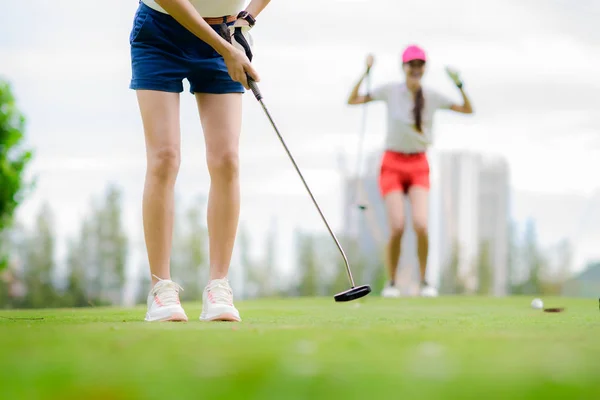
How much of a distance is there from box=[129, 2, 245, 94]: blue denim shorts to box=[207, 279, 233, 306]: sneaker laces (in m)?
1.04

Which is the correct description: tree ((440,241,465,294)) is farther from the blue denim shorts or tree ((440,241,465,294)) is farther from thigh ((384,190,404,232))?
the blue denim shorts

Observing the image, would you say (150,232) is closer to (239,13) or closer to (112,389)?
(239,13)

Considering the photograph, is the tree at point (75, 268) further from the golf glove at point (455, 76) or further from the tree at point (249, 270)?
the golf glove at point (455, 76)

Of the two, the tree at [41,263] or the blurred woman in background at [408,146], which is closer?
the blurred woman in background at [408,146]

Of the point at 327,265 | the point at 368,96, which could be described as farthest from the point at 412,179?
the point at 327,265

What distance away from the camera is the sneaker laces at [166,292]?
16.0 ft

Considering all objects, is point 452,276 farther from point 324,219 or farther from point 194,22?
point 194,22

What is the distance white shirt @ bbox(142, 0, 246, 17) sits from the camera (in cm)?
511

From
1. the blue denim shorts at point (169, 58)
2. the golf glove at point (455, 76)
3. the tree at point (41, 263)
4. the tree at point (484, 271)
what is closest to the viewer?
the blue denim shorts at point (169, 58)

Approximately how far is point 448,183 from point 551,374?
2515 inches

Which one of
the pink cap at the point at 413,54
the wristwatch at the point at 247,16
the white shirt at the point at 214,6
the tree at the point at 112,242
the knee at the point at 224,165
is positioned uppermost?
the pink cap at the point at 413,54

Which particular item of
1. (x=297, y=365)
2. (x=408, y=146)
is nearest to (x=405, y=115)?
(x=408, y=146)

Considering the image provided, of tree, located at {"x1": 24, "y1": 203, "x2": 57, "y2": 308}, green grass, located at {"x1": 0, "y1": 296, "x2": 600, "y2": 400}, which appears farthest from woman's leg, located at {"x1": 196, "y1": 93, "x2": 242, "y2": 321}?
tree, located at {"x1": 24, "y1": 203, "x2": 57, "y2": 308}

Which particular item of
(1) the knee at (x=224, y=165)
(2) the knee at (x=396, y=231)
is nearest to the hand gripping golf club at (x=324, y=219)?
(1) the knee at (x=224, y=165)
